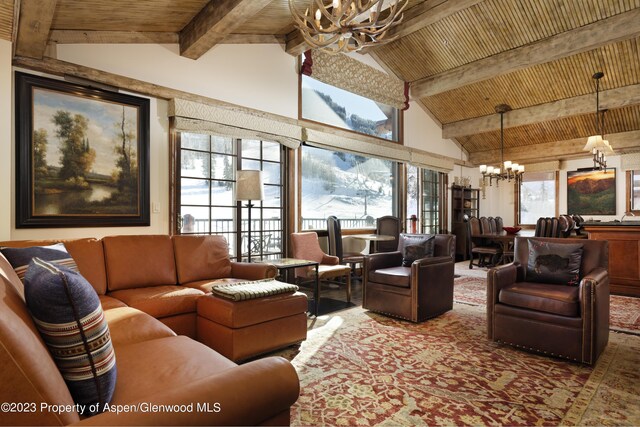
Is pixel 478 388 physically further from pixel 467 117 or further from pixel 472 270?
pixel 467 117

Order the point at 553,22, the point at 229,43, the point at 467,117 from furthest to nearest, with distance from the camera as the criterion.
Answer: the point at 467,117, the point at 553,22, the point at 229,43

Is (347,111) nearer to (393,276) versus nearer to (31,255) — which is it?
(393,276)

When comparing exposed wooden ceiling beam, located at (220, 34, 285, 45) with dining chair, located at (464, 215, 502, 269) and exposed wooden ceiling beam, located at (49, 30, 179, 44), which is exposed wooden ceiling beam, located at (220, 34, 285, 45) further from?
dining chair, located at (464, 215, 502, 269)

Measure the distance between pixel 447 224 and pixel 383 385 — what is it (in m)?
6.96

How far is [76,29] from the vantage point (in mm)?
3414

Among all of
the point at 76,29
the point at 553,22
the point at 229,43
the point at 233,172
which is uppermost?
the point at 553,22

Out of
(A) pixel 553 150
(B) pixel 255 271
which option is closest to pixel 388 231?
(B) pixel 255 271

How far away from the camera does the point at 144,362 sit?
152 centimetres

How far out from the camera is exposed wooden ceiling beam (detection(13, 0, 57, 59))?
94.2 inches

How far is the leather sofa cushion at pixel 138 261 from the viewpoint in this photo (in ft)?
9.84

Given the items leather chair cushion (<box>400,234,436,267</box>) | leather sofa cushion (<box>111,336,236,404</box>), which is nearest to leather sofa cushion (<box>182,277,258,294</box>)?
leather sofa cushion (<box>111,336,236,404</box>)

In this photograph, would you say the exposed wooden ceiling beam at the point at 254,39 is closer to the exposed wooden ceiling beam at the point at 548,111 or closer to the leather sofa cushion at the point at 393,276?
the leather sofa cushion at the point at 393,276

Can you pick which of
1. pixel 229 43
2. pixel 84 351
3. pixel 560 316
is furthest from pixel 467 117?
pixel 84 351

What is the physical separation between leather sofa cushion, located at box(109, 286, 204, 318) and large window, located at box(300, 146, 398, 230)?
413cm
